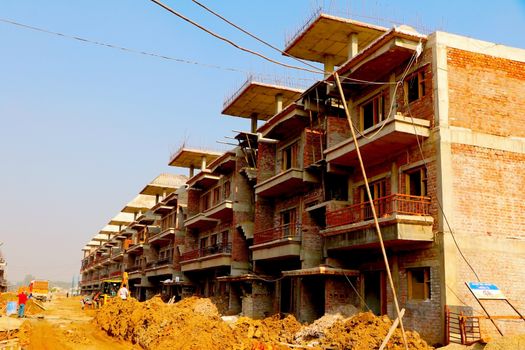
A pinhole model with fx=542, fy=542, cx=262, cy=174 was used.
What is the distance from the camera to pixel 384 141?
18812mm

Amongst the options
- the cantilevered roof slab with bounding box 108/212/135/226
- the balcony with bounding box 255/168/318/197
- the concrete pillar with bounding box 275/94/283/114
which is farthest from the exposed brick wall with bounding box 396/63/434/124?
the cantilevered roof slab with bounding box 108/212/135/226

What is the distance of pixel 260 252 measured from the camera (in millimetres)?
27562

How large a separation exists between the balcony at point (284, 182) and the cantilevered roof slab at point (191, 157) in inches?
685

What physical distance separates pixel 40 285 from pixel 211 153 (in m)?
30.7

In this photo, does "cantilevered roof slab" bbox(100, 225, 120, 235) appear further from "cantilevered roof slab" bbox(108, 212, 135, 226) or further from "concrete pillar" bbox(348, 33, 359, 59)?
"concrete pillar" bbox(348, 33, 359, 59)

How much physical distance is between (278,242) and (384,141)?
28.3ft

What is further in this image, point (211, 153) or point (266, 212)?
point (211, 153)

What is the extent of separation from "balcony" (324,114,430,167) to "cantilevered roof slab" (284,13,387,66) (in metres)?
7.28

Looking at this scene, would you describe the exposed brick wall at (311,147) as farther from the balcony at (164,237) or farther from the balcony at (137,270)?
the balcony at (137,270)

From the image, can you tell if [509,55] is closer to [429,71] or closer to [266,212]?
[429,71]

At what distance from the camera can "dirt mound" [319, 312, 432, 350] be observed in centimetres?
1530

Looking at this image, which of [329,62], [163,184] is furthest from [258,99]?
[163,184]

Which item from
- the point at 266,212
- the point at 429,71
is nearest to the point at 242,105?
the point at 266,212

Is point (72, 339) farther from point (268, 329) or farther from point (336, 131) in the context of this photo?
point (336, 131)
